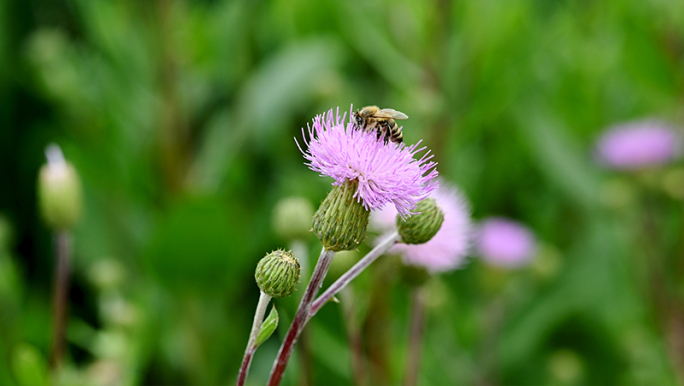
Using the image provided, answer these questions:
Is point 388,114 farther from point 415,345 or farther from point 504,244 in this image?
point 504,244

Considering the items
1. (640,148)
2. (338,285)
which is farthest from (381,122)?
(640,148)

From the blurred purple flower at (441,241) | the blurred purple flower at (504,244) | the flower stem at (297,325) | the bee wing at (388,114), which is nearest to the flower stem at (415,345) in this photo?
the blurred purple flower at (441,241)

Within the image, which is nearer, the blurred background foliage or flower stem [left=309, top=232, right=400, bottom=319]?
flower stem [left=309, top=232, right=400, bottom=319]

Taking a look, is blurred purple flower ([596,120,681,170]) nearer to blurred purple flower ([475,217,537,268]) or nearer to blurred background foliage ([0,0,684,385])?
blurred background foliage ([0,0,684,385])

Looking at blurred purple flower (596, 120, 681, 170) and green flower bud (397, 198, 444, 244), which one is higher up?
blurred purple flower (596, 120, 681, 170)

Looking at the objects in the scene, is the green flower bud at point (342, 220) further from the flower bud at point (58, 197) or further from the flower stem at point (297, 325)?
the flower bud at point (58, 197)

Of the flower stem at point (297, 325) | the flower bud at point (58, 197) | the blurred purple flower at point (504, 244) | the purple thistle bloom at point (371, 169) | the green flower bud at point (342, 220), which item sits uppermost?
the blurred purple flower at point (504, 244)

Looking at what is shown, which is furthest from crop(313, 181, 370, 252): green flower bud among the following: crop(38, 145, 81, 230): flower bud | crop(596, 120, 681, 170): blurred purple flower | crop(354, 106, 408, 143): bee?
crop(596, 120, 681, 170): blurred purple flower
